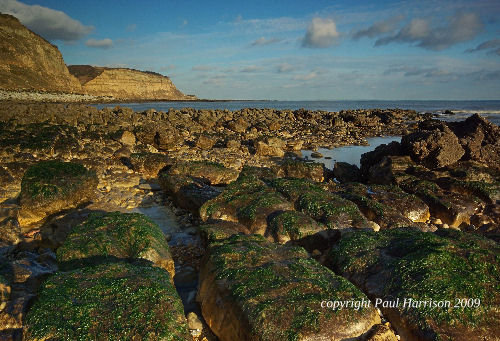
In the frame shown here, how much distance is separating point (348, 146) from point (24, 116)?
2028 centimetres

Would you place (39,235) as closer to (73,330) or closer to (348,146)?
(73,330)

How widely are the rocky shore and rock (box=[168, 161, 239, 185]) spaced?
49 millimetres

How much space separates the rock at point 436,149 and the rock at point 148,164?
30.1 feet

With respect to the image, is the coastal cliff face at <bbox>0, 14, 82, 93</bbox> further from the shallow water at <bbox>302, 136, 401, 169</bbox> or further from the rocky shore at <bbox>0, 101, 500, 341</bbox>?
the rocky shore at <bbox>0, 101, 500, 341</bbox>

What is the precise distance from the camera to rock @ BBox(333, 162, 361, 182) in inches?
448

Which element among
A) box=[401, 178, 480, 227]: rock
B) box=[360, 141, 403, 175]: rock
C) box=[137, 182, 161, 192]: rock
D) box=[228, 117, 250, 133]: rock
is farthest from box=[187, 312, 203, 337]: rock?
box=[228, 117, 250, 133]: rock

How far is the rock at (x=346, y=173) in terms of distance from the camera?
37.4ft

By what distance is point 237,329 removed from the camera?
354 centimetres

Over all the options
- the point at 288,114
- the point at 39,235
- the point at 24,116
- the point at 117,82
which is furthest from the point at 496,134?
the point at 117,82

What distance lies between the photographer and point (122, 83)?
441ft

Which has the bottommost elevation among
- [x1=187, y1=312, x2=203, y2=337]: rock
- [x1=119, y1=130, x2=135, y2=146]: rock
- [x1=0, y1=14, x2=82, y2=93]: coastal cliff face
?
[x1=187, y1=312, x2=203, y2=337]: rock

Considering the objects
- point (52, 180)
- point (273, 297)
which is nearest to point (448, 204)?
point (273, 297)

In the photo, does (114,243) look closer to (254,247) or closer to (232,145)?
(254,247)

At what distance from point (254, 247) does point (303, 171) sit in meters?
6.64
